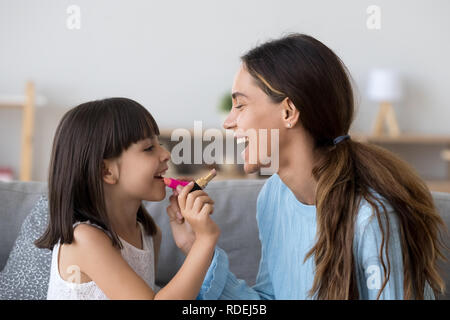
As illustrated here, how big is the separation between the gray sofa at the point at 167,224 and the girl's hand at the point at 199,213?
1.63ft

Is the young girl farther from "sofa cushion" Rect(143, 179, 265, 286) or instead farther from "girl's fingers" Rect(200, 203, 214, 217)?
"sofa cushion" Rect(143, 179, 265, 286)

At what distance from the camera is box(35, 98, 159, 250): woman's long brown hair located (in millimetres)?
1212

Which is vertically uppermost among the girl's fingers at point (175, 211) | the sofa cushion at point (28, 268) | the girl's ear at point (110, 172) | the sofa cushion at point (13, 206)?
the girl's ear at point (110, 172)

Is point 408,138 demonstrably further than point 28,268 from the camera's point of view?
Yes

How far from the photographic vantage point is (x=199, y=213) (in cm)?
112

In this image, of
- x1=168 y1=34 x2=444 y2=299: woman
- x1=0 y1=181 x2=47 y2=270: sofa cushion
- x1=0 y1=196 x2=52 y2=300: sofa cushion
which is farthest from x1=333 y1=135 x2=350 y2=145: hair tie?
x1=0 y1=181 x2=47 y2=270: sofa cushion

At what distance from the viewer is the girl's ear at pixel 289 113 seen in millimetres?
1156

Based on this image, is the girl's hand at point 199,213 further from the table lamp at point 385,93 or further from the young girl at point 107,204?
the table lamp at point 385,93

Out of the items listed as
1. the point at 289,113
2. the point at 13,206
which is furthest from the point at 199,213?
the point at 13,206

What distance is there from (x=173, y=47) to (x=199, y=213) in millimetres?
3411

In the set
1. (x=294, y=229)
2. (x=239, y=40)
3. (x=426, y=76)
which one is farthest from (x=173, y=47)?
(x=294, y=229)

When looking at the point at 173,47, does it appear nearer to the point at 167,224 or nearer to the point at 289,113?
the point at 167,224

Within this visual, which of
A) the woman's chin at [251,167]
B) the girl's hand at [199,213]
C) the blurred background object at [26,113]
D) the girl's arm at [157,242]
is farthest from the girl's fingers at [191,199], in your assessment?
the blurred background object at [26,113]
